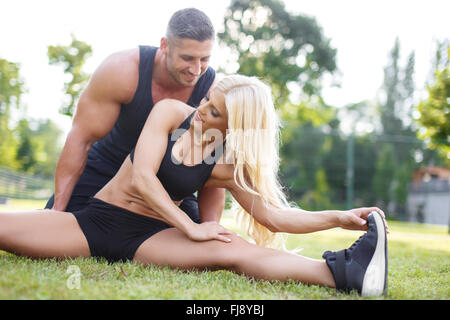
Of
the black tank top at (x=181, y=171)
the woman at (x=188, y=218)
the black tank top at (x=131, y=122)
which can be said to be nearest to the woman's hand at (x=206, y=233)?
the woman at (x=188, y=218)

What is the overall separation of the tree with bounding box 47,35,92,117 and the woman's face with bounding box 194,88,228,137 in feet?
48.2

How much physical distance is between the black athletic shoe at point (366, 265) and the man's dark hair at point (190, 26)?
5.15 feet

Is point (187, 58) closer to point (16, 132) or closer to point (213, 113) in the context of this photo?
point (213, 113)

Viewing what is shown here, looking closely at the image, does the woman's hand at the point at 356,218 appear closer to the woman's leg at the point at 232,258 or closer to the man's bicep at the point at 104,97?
the woman's leg at the point at 232,258

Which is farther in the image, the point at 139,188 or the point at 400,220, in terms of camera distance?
the point at 400,220

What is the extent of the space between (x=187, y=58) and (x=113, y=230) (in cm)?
121

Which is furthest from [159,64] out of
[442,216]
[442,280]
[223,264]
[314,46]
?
[442,216]

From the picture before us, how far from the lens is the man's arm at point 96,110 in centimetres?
278

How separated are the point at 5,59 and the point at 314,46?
602 inches

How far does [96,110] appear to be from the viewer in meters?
2.86

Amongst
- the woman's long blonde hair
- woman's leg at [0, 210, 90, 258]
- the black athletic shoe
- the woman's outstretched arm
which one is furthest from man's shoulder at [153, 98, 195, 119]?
the black athletic shoe
